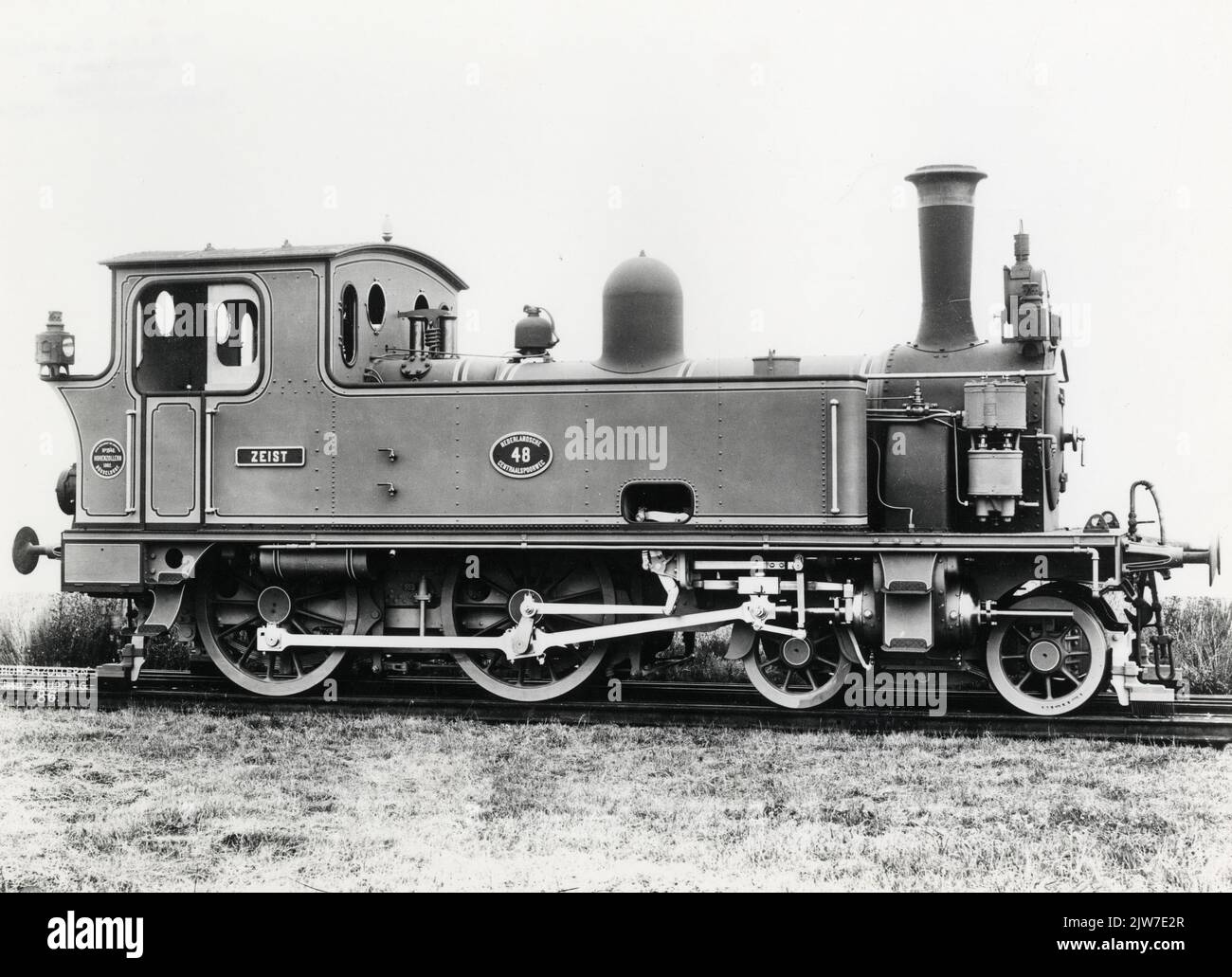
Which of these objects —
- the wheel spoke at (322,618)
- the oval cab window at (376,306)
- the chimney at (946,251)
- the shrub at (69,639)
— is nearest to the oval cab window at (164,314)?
the oval cab window at (376,306)

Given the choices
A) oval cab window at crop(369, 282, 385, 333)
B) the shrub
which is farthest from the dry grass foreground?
oval cab window at crop(369, 282, 385, 333)

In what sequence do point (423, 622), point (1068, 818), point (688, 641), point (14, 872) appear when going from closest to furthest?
point (14, 872) < point (1068, 818) < point (423, 622) < point (688, 641)

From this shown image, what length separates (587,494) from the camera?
31.0ft

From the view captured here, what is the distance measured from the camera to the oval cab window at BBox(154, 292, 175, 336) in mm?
10055

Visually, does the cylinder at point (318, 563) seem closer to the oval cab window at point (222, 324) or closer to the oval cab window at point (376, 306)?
the oval cab window at point (222, 324)

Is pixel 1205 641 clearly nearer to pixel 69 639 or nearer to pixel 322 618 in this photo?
pixel 322 618

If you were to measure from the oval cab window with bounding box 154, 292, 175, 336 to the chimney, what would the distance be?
5.31 m

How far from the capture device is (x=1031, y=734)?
8.86 metres

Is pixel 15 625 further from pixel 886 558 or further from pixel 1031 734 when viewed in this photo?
pixel 1031 734

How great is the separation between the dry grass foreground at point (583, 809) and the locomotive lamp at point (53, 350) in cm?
259

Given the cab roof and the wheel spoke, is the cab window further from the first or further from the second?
the wheel spoke

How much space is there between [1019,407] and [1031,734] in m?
2.09

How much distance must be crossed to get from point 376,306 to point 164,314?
1.53 metres

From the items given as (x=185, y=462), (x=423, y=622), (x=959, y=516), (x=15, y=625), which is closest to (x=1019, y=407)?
(x=959, y=516)
